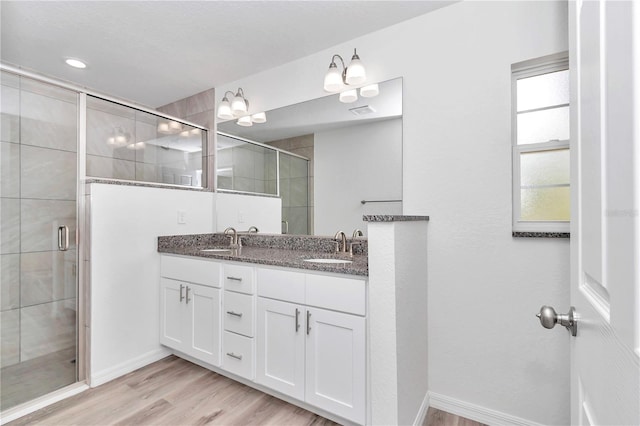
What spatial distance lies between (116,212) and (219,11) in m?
1.52

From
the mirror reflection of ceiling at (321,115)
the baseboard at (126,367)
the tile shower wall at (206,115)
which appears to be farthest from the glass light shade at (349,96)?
the baseboard at (126,367)

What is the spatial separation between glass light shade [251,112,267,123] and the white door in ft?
7.34

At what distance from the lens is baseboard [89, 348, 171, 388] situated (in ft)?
6.72

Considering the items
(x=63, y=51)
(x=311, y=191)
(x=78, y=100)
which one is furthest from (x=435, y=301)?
(x=63, y=51)

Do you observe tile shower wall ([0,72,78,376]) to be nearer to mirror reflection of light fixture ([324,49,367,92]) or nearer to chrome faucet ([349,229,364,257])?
mirror reflection of light fixture ([324,49,367,92])

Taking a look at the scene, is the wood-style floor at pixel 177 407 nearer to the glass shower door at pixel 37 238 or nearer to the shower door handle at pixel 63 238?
the glass shower door at pixel 37 238

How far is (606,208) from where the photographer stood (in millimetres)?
454

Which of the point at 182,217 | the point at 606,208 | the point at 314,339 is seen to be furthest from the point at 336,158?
the point at 606,208

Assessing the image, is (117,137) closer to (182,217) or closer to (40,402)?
(182,217)

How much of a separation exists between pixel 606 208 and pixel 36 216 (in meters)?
2.67

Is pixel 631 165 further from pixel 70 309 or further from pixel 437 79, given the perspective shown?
pixel 70 309

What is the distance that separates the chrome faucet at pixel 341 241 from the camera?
2.09 meters

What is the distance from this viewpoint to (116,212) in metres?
2.21

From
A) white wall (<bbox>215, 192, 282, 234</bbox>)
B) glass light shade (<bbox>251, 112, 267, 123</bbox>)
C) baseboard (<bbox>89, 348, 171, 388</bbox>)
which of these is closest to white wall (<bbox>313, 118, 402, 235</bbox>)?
Result: white wall (<bbox>215, 192, 282, 234</bbox>)
